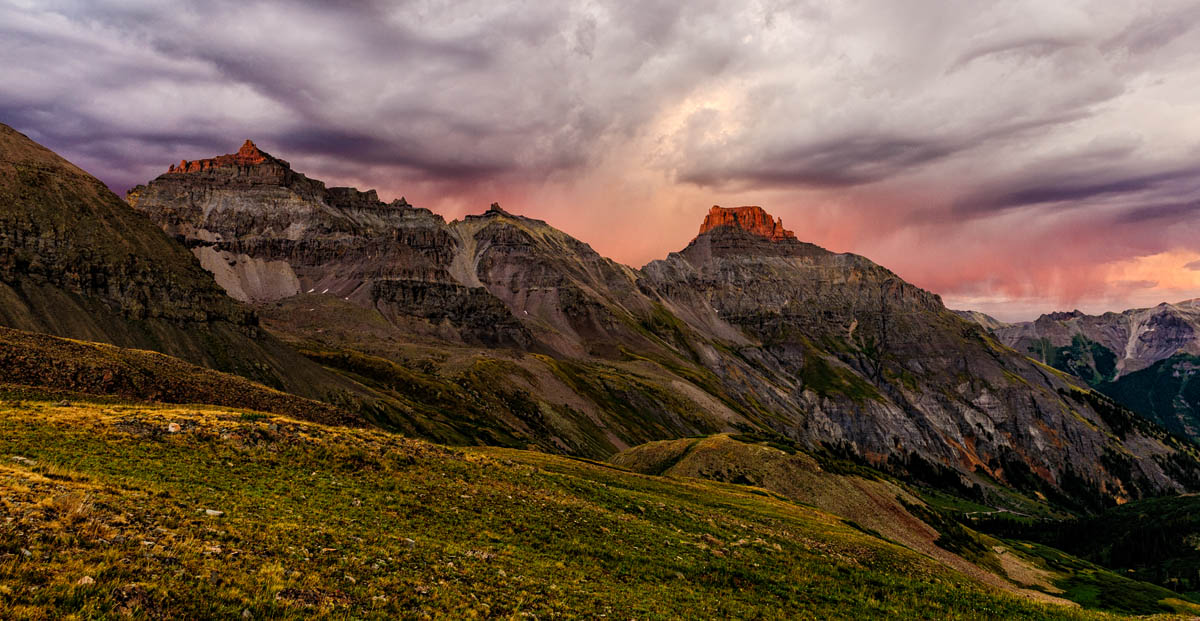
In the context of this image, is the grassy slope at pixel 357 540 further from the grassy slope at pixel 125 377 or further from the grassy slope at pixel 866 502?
the grassy slope at pixel 866 502

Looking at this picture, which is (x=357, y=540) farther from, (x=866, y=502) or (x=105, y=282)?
(x=105, y=282)

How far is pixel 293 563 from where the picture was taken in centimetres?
1870

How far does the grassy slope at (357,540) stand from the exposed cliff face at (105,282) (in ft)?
340

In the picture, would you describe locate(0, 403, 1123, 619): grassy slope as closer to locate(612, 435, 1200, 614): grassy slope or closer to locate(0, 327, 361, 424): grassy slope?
locate(0, 327, 361, 424): grassy slope

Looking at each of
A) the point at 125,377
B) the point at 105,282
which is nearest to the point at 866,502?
the point at 125,377

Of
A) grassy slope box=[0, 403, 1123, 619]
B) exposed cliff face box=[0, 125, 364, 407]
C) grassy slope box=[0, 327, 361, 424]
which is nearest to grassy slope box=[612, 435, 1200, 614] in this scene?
grassy slope box=[0, 403, 1123, 619]

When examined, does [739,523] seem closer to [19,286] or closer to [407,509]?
[407,509]

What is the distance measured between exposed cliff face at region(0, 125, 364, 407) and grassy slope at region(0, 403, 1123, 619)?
340 feet

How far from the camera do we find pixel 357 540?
23281 mm

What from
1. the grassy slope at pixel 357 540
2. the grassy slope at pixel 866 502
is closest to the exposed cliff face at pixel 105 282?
the grassy slope at pixel 866 502

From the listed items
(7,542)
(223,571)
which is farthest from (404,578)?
(7,542)

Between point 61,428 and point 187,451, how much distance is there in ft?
24.8

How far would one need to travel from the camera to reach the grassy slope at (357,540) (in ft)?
50.5

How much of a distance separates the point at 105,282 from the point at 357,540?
5974 inches
